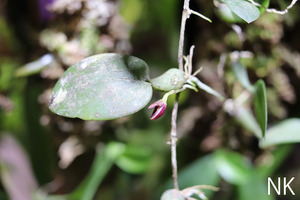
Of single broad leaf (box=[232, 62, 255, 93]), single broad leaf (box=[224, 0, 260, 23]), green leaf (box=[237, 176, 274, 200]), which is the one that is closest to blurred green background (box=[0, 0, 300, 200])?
green leaf (box=[237, 176, 274, 200])

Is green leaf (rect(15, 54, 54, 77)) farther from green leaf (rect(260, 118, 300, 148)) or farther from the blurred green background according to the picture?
green leaf (rect(260, 118, 300, 148))

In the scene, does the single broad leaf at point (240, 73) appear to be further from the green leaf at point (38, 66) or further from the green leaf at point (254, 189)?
the green leaf at point (38, 66)

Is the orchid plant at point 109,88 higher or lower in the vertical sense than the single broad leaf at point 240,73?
higher

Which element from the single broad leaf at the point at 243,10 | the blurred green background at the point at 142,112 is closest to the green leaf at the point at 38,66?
the blurred green background at the point at 142,112

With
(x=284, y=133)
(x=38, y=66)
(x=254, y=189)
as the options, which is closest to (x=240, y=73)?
(x=284, y=133)

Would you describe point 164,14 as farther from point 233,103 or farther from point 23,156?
point 23,156

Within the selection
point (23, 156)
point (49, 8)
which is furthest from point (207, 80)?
point (23, 156)
